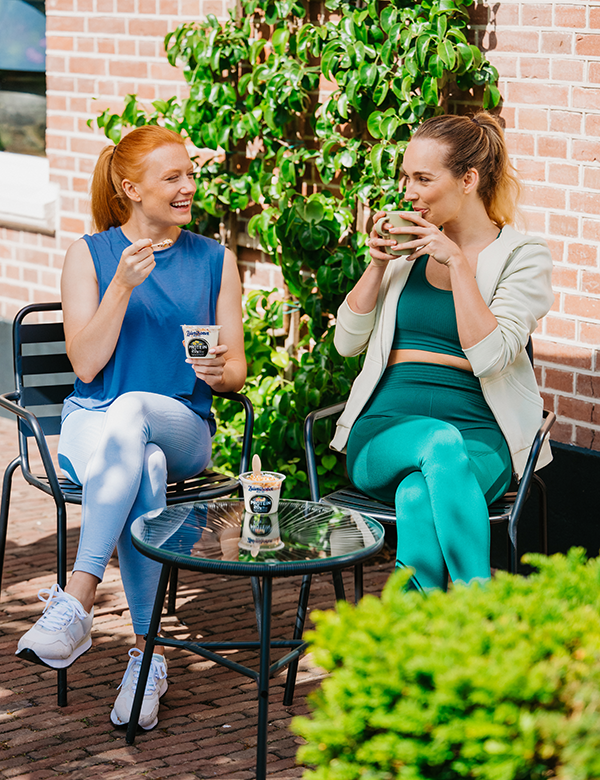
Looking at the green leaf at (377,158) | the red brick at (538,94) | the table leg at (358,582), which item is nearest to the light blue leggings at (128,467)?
the table leg at (358,582)

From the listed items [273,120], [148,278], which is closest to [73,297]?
[148,278]

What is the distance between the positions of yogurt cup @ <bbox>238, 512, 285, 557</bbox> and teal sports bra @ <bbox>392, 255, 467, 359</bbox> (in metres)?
0.80

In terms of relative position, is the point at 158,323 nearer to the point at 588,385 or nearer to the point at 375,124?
the point at 375,124

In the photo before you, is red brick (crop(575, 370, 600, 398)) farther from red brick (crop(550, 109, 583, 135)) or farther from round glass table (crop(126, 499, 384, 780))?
round glass table (crop(126, 499, 384, 780))

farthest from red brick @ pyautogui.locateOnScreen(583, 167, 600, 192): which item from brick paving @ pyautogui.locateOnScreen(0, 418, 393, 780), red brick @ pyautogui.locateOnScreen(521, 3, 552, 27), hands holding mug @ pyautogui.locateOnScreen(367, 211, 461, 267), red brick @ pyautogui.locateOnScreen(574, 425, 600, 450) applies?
brick paving @ pyautogui.locateOnScreen(0, 418, 393, 780)

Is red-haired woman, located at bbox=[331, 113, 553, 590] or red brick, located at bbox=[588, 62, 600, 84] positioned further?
red brick, located at bbox=[588, 62, 600, 84]

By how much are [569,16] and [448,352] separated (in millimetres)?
1456

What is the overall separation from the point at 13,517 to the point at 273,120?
2.09 metres

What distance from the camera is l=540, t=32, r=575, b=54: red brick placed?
3.74 m

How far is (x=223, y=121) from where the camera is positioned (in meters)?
4.75

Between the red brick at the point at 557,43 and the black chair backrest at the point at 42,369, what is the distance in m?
1.97

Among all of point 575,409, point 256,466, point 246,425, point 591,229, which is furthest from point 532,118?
point 256,466

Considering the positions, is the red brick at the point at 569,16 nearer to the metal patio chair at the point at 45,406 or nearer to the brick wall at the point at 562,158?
the brick wall at the point at 562,158

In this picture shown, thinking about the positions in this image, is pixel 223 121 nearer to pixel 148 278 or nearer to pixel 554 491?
pixel 148 278
